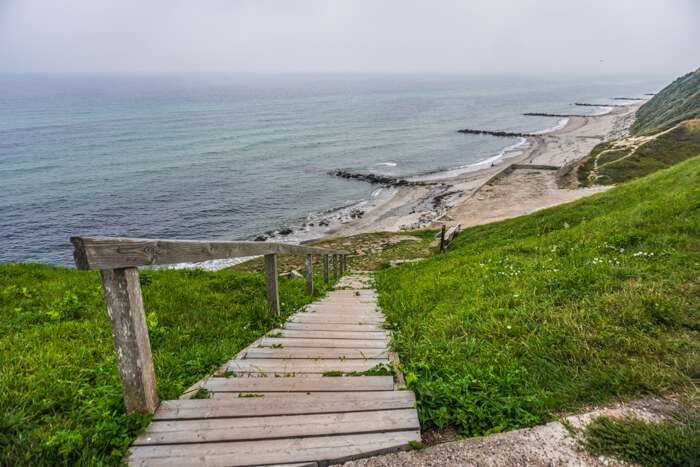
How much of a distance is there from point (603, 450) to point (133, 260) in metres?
3.33

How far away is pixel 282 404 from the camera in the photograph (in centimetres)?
283

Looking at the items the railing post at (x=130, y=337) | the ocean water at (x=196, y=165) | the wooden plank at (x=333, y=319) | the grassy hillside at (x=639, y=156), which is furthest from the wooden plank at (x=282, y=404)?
the grassy hillside at (x=639, y=156)

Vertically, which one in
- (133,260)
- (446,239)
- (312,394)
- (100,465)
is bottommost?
(446,239)

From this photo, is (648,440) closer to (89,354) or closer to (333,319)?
(333,319)

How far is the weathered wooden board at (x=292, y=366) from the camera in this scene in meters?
3.48

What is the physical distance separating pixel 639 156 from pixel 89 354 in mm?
48344

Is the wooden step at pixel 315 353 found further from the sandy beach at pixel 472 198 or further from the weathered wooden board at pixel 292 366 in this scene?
the sandy beach at pixel 472 198

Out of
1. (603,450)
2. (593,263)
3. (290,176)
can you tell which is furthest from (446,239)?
(290,176)

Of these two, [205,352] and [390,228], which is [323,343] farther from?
[390,228]

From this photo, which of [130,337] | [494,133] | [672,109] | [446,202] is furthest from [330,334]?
[494,133]

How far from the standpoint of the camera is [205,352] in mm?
3820

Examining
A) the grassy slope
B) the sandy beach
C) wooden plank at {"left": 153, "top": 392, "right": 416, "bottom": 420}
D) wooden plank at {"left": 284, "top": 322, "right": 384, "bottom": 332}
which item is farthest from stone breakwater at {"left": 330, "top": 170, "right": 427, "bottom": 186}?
wooden plank at {"left": 153, "top": 392, "right": 416, "bottom": 420}

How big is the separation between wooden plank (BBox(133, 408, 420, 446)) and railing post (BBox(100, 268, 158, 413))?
23cm

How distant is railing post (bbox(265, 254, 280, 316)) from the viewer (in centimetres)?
526
